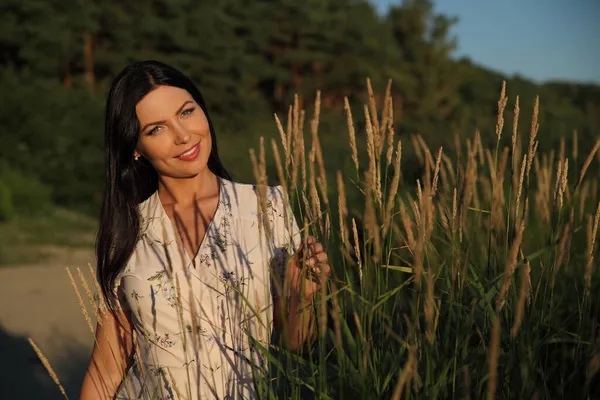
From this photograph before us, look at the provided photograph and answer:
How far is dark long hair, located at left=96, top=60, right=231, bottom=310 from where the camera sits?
1.96m

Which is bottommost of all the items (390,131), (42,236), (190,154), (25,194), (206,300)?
(42,236)

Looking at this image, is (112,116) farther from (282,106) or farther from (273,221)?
(282,106)

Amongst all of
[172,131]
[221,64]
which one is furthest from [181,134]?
[221,64]

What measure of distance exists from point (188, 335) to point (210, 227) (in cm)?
32

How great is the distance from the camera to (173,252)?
1.95 m

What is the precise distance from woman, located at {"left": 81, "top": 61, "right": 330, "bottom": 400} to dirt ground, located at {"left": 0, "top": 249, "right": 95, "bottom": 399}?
1767 mm

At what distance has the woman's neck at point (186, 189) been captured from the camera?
A: 6.76ft

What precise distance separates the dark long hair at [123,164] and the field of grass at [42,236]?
5305 millimetres

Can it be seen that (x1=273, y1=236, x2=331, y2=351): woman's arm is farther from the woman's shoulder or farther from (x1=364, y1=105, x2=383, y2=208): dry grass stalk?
the woman's shoulder

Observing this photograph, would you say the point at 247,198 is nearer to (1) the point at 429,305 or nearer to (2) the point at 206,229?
(2) the point at 206,229

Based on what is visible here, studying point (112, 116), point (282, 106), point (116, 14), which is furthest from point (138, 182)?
point (282, 106)

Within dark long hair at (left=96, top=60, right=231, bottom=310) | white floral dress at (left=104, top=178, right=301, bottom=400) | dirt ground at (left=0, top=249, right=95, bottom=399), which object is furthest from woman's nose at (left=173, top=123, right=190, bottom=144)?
dirt ground at (left=0, top=249, right=95, bottom=399)

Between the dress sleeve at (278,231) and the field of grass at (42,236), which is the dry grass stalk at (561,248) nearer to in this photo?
the dress sleeve at (278,231)

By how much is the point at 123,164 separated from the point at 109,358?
598mm
